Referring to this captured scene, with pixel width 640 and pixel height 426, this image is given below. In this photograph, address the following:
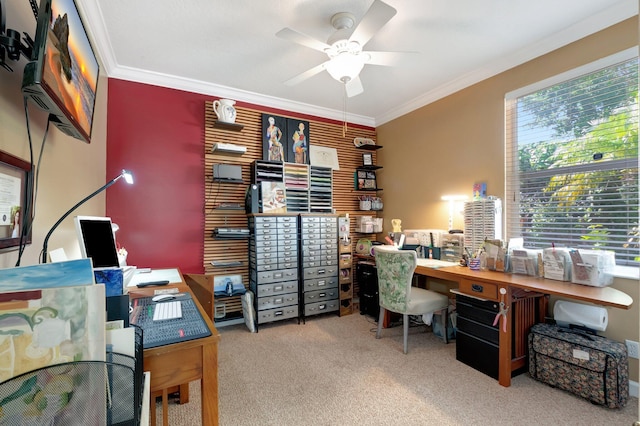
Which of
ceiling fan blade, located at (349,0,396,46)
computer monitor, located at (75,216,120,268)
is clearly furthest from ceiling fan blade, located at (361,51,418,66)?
computer monitor, located at (75,216,120,268)

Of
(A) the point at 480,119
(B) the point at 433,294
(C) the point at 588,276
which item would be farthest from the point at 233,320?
(A) the point at 480,119

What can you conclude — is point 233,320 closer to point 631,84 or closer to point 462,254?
point 462,254

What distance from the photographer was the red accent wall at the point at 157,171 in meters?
3.11

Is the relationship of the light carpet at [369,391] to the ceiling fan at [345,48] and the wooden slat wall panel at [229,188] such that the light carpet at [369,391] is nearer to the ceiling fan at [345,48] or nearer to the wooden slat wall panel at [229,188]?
the wooden slat wall panel at [229,188]

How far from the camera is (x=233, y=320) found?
11.8 feet

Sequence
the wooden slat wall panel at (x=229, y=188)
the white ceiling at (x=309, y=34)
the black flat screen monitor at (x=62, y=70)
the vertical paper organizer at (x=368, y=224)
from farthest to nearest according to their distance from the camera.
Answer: the vertical paper organizer at (x=368, y=224)
the wooden slat wall panel at (x=229, y=188)
the white ceiling at (x=309, y=34)
the black flat screen monitor at (x=62, y=70)

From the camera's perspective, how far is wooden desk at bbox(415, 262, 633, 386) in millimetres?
1841

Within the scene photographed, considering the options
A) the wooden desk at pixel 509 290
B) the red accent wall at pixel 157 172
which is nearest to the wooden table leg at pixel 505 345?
the wooden desk at pixel 509 290

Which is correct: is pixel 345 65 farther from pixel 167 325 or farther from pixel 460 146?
pixel 167 325

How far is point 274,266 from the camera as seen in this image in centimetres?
356

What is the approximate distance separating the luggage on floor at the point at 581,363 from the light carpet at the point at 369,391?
2.9 inches

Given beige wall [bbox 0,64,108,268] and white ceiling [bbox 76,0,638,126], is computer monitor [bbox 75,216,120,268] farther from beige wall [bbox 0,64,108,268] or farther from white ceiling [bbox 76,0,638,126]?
white ceiling [bbox 76,0,638,126]

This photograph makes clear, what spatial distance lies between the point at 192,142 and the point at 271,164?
0.97 m

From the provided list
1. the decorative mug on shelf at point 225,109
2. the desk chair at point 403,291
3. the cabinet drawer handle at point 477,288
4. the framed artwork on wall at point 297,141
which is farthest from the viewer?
the framed artwork on wall at point 297,141
